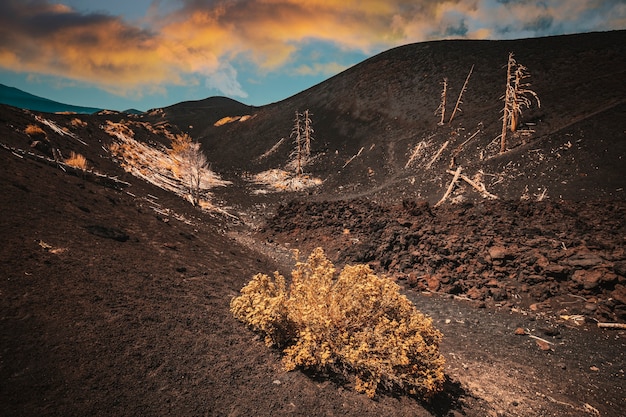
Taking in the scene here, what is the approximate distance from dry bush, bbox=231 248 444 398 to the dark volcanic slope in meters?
18.3

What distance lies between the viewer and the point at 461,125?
34531 millimetres

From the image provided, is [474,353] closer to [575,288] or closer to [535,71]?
[575,288]

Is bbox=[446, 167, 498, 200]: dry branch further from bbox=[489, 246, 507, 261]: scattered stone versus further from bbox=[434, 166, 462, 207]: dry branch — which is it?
bbox=[489, 246, 507, 261]: scattered stone

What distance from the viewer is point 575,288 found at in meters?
11.0

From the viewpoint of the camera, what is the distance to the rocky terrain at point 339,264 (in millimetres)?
5047

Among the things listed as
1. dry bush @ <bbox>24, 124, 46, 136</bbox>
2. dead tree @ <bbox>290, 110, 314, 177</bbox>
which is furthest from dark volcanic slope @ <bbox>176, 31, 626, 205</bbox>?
dry bush @ <bbox>24, 124, 46, 136</bbox>

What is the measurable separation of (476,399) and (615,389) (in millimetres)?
3826

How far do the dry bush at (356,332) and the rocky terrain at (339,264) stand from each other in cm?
38

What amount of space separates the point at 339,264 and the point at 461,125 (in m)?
27.2

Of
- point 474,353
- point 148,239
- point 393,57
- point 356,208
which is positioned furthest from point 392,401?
point 393,57

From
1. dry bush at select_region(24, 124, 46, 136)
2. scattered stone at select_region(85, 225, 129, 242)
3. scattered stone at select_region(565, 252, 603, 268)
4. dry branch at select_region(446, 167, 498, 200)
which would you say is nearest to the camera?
scattered stone at select_region(85, 225, 129, 242)

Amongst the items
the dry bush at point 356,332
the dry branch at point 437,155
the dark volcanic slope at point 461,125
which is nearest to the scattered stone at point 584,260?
the dark volcanic slope at point 461,125

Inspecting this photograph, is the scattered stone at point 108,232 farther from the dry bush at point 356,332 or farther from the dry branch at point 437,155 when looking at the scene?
the dry branch at point 437,155

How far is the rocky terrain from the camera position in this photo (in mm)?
5047
